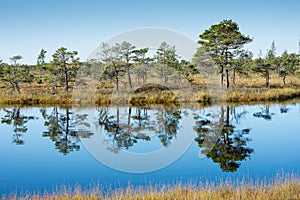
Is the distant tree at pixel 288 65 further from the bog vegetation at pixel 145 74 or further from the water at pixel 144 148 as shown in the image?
the water at pixel 144 148

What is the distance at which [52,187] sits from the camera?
19.1 ft

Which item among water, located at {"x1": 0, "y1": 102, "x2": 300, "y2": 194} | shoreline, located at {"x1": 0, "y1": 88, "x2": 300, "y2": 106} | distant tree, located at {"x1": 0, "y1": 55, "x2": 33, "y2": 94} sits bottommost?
water, located at {"x1": 0, "y1": 102, "x2": 300, "y2": 194}

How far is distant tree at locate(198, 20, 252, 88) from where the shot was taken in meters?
20.7

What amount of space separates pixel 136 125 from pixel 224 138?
12.1ft

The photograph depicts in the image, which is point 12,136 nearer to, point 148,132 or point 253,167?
point 148,132

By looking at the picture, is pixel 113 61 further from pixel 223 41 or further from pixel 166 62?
pixel 223 41

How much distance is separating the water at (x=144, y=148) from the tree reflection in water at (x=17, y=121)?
3cm

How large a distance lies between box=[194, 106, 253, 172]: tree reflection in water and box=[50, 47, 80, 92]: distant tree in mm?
10749

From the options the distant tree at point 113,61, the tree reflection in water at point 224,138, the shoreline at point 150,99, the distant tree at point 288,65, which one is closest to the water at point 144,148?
the tree reflection in water at point 224,138

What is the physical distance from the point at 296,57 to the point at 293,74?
71.3 inches

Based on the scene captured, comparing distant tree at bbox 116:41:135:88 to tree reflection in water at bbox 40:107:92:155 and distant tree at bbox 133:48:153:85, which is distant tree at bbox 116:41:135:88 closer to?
distant tree at bbox 133:48:153:85

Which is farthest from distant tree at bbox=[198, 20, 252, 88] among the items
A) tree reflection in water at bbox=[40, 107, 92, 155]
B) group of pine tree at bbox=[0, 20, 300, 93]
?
tree reflection in water at bbox=[40, 107, 92, 155]

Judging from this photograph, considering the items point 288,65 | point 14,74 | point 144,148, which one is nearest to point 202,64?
point 288,65

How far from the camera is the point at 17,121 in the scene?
1345 centimetres
